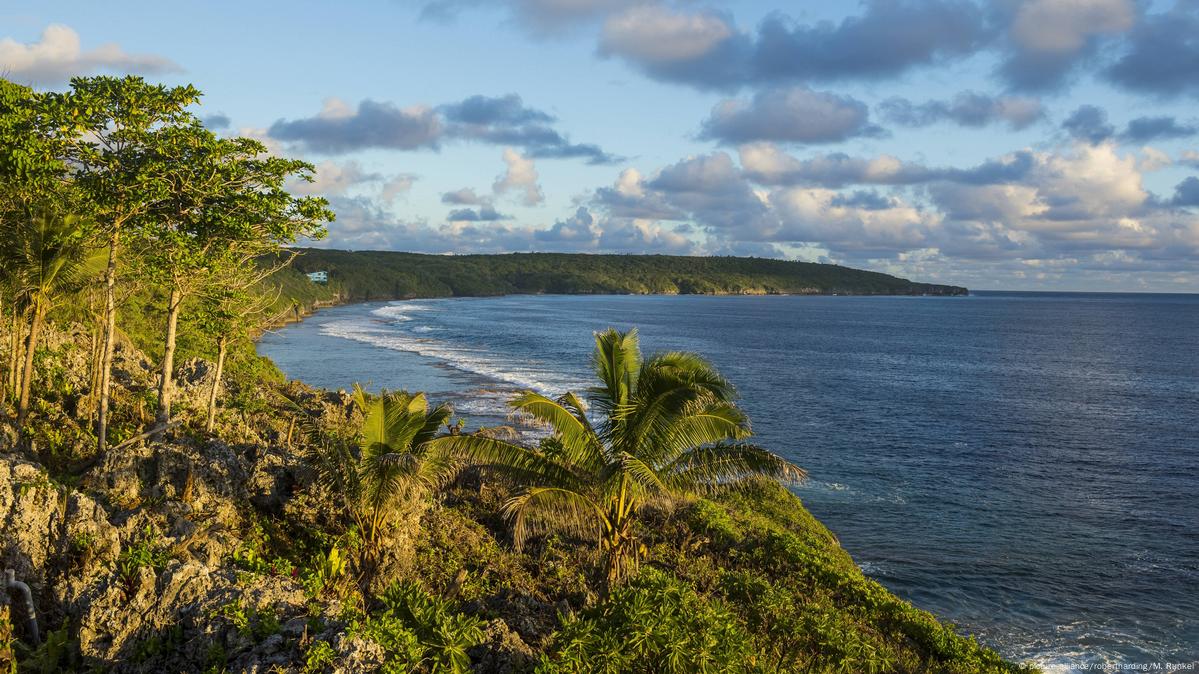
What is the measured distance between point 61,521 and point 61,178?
7749mm

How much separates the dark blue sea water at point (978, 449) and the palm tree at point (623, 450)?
13461 millimetres

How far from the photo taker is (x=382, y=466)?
13961mm

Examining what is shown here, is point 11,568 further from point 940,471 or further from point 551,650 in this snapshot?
point 940,471

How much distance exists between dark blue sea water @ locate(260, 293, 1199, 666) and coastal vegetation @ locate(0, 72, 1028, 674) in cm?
1005

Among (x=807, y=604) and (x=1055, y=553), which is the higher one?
(x=807, y=604)

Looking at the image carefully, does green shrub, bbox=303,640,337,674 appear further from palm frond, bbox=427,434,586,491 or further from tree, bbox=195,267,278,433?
tree, bbox=195,267,278,433

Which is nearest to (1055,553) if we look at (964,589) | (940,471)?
(964,589)

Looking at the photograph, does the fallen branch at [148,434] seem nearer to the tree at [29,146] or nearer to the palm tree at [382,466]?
the palm tree at [382,466]

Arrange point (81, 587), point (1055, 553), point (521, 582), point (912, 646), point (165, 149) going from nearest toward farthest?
point (81, 587) → point (165, 149) → point (521, 582) → point (912, 646) → point (1055, 553)

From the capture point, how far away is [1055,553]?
29938 mm

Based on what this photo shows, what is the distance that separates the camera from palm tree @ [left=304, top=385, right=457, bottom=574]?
1388cm

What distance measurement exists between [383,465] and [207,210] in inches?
281

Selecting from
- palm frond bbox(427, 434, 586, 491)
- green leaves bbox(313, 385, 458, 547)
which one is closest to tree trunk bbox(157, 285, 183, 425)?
green leaves bbox(313, 385, 458, 547)

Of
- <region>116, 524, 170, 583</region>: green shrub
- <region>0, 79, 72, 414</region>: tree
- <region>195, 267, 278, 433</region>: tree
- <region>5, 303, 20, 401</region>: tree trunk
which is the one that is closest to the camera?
<region>116, 524, 170, 583</region>: green shrub
